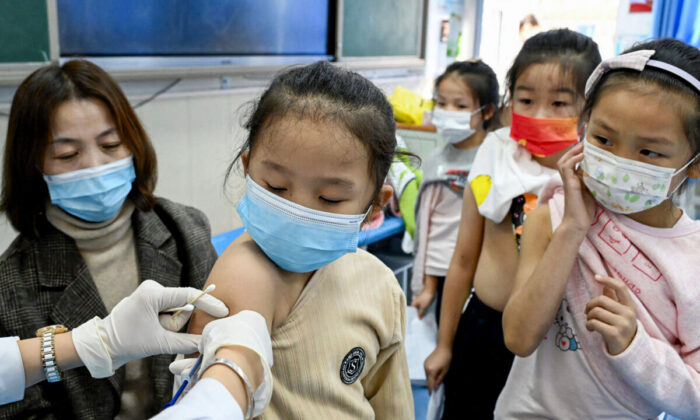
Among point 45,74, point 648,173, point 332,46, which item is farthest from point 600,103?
point 332,46

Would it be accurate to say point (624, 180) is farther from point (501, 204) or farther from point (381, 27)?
point (381, 27)

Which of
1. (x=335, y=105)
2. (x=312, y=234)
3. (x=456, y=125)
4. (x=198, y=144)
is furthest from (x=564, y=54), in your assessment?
(x=198, y=144)

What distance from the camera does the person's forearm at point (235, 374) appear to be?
71 centimetres

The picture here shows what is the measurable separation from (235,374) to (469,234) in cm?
101

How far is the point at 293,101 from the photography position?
3.08ft

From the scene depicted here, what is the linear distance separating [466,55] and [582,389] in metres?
5.77

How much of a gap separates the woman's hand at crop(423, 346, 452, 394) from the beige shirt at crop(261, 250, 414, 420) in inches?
19.7

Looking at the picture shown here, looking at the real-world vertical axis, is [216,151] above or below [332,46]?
below

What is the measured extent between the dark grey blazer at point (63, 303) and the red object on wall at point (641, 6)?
4937mm

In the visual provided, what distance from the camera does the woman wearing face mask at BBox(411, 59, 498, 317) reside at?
2.37 meters

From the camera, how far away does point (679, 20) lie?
4812 mm

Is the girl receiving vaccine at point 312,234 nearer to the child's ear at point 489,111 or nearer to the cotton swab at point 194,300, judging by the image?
the cotton swab at point 194,300

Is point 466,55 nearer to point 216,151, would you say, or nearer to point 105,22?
point 216,151

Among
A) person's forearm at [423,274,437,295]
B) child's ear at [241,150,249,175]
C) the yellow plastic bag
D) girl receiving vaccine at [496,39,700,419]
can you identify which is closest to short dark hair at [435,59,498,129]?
person's forearm at [423,274,437,295]
